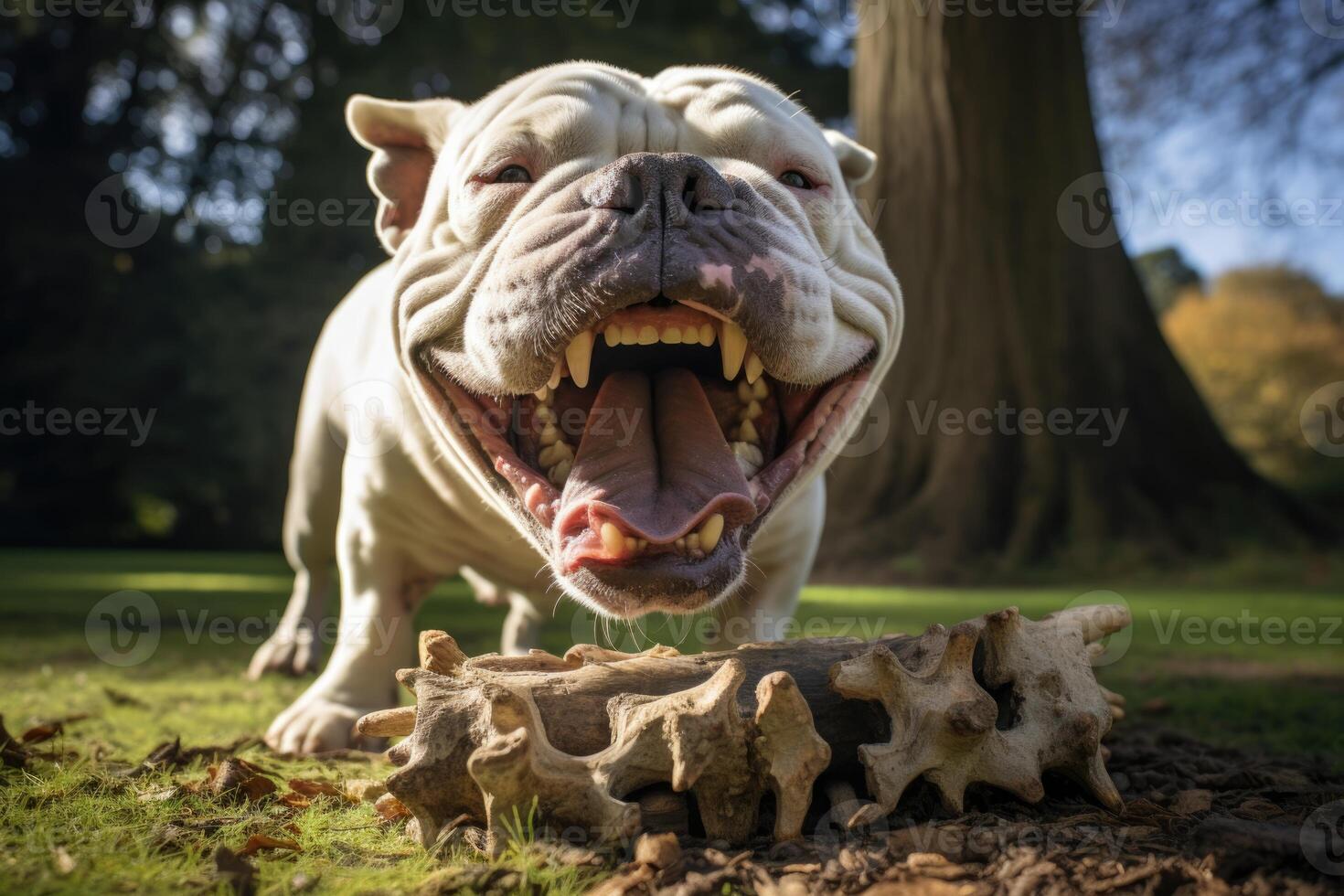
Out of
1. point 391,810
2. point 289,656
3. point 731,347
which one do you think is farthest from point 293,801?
point 289,656

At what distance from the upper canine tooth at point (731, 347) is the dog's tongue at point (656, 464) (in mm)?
169

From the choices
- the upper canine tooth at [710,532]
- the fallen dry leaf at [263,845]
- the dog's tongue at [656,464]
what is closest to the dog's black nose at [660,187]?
the dog's tongue at [656,464]

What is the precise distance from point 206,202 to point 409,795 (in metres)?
17.2

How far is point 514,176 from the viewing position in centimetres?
261

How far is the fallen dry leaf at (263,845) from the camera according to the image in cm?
173

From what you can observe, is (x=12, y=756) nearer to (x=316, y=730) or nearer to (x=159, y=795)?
(x=159, y=795)

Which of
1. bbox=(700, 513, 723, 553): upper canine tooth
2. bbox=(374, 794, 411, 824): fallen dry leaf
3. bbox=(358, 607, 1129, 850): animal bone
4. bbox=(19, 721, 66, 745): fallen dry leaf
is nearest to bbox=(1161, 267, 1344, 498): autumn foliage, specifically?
bbox=(358, 607, 1129, 850): animal bone

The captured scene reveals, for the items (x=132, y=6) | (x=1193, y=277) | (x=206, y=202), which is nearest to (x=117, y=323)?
(x=206, y=202)

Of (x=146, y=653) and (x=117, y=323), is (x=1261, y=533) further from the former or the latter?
(x=117, y=323)

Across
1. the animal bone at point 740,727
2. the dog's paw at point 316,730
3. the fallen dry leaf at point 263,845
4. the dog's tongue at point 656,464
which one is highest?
the dog's tongue at point 656,464

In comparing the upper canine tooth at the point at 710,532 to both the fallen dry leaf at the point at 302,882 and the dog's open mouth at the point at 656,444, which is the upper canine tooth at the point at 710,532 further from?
the fallen dry leaf at the point at 302,882

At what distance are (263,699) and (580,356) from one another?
2.00 metres

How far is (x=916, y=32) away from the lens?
8062mm

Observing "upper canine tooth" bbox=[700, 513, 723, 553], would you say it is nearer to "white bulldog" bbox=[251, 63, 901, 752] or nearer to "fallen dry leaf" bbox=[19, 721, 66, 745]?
"white bulldog" bbox=[251, 63, 901, 752]
